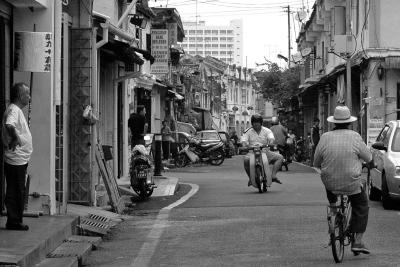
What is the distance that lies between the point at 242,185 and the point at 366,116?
407 inches

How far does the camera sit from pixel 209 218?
44.3 ft

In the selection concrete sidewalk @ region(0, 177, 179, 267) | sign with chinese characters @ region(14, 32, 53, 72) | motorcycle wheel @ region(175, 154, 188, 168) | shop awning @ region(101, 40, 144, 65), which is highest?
shop awning @ region(101, 40, 144, 65)

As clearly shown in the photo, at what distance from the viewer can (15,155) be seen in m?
10.1

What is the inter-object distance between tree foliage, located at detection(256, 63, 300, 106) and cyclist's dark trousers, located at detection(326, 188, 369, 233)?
44880 mm

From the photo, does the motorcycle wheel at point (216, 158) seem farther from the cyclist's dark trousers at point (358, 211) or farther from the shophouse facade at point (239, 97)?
the shophouse facade at point (239, 97)

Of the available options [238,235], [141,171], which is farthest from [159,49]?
[238,235]

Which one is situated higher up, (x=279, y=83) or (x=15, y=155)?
(x=279, y=83)

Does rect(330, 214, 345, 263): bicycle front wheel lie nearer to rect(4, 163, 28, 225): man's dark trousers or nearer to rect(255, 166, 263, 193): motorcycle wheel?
rect(4, 163, 28, 225): man's dark trousers

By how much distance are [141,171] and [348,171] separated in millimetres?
7962

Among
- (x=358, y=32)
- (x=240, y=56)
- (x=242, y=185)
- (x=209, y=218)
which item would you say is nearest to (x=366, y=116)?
(x=358, y=32)

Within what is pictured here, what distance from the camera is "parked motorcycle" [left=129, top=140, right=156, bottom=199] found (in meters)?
16.8

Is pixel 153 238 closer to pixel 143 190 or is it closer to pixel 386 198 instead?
pixel 386 198

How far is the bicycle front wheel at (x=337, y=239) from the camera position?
356 inches

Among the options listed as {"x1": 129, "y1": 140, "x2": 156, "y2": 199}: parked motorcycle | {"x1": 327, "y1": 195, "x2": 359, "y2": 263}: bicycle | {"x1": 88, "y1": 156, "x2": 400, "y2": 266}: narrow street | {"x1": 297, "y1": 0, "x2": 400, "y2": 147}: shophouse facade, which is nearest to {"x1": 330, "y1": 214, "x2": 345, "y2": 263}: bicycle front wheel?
{"x1": 327, "y1": 195, "x2": 359, "y2": 263}: bicycle
